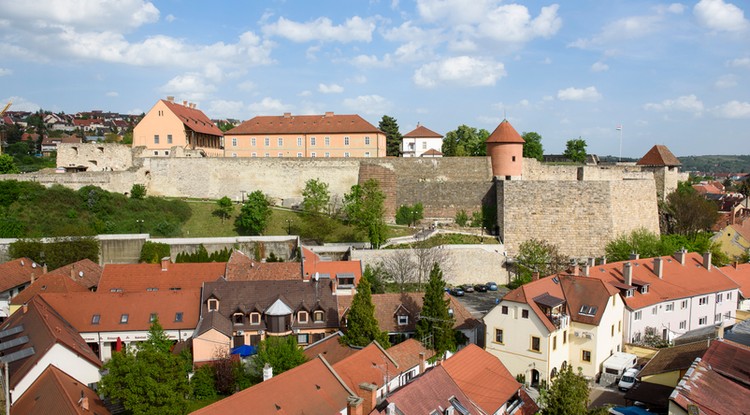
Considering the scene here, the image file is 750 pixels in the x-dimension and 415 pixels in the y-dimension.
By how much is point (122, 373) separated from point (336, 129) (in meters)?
31.8

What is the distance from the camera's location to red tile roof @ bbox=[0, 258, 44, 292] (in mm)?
27062

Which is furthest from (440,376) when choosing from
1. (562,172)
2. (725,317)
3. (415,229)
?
(562,172)

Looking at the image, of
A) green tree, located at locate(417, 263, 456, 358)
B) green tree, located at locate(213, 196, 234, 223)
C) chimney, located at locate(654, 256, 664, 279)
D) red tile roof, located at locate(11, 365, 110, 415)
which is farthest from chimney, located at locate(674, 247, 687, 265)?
green tree, located at locate(213, 196, 234, 223)

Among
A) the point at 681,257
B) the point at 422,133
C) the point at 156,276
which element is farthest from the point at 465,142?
the point at 156,276

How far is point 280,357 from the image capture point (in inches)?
725

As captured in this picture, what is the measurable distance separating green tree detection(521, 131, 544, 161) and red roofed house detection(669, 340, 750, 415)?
41110 millimetres

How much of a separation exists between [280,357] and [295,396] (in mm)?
3892

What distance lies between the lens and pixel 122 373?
16.3 metres

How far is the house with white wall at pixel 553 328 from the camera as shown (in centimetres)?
2036

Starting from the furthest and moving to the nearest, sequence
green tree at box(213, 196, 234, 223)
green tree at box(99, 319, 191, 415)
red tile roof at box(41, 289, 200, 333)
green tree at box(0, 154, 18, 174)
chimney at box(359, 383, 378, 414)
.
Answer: green tree at box(0, 154, 18, 174), green tree at box(213, 196, 234, 223), red tile roof at box(41, 289, 200, 333), green tree at box(99, 319, 191, 415), chimney at box(359, 383, 378, 414)

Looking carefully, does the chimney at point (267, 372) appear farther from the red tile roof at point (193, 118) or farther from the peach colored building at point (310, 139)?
the red tile roof at point (193, 118)

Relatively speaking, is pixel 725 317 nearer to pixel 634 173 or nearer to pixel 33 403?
pixel 634 173

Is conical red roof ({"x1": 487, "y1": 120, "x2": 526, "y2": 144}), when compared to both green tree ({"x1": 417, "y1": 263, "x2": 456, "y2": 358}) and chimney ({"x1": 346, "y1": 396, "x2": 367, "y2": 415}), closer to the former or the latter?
green tree ({"x1": 417, "y1": 263, "x2": 456, "y2": 358})

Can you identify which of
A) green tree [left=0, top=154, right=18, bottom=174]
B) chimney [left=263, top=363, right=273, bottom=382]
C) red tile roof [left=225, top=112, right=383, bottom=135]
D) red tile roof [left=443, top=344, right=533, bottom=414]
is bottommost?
red tile roof [left=443, top=344, right=533, bottom=414]
